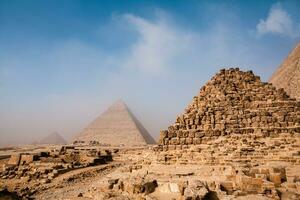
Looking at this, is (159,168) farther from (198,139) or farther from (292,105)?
(292,105)

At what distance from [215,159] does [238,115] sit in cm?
275

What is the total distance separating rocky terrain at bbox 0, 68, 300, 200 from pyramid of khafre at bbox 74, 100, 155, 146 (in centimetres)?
3753

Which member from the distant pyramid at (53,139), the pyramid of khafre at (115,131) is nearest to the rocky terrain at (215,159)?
the pyramid of khafre at (115,131)

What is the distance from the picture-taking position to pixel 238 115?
1259 cm

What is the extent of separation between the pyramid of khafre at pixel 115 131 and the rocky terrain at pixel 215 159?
123 ft

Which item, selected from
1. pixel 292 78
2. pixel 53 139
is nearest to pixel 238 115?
pixel 292 78

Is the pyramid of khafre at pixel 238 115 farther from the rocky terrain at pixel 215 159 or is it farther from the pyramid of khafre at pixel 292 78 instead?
the pyramid of khafre at pixel 292 78

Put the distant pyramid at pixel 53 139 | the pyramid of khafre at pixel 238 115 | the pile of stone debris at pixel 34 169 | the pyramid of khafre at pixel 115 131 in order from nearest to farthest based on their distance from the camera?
the pyramid of khafre at pixel 238 115
the pile of stone debris at pixel 34 169
the pyramid of khafre at pixel 115 131
the distant pyramid at pixel 53 139

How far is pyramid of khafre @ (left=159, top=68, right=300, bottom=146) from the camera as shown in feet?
38.4

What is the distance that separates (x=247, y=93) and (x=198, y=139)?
359cm

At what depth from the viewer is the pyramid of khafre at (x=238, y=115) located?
11703 mm

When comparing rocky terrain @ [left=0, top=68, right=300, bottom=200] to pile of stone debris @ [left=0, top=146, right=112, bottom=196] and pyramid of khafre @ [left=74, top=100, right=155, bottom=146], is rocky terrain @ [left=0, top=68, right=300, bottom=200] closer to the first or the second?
pile of stone debris @ [left=0, top=146, right=112, bottom=196]

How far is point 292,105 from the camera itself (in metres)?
12.3

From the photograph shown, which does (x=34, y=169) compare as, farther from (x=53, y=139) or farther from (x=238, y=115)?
(x=53, y=139)
